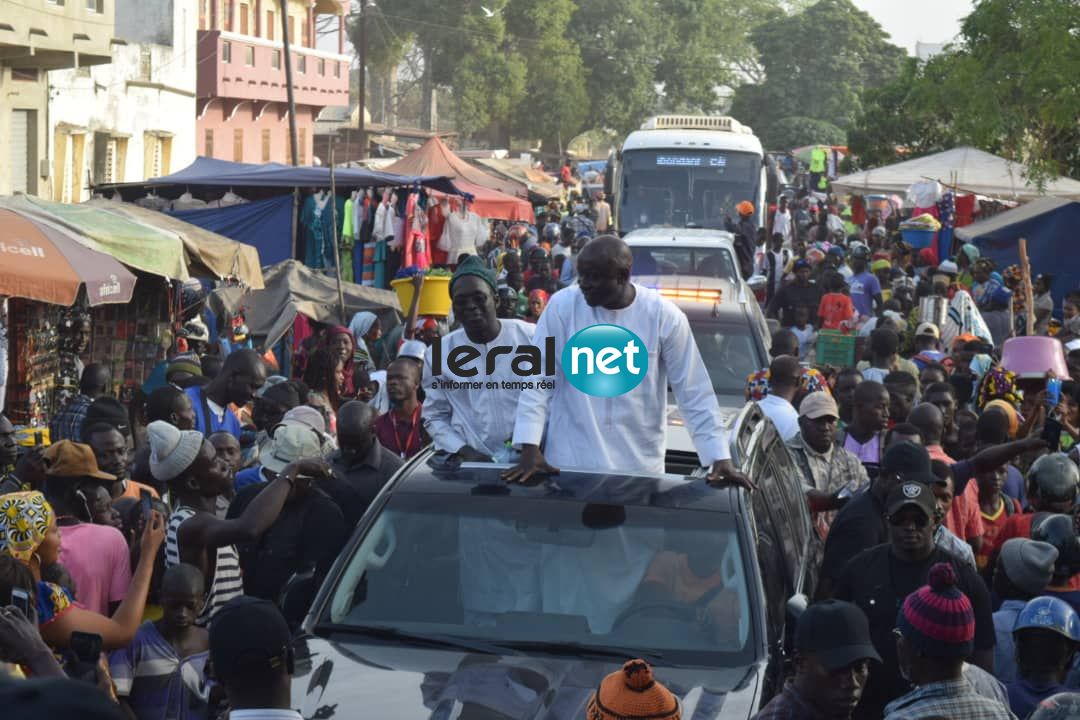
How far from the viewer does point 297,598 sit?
5.59 meters

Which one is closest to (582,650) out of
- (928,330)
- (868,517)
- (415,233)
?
(868,517)

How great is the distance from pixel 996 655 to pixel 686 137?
21186mm

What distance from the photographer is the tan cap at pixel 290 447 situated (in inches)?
265

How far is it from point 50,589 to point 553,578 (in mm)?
1604

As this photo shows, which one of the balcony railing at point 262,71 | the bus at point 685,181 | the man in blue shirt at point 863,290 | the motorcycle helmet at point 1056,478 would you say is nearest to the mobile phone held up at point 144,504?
the motorcycle helmet at point 1056,478

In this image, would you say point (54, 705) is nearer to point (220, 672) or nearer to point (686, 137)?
point (220, 672)

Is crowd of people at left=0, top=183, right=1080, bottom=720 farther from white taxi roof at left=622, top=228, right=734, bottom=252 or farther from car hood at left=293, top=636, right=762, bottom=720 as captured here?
white taxi roof at left=622, top=228, right=734, bottom=252

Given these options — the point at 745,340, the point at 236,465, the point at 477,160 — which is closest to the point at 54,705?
the point at 236,465

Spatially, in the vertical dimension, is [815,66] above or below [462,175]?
above

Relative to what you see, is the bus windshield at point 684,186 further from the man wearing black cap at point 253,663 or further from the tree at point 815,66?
the tree at point 815,66

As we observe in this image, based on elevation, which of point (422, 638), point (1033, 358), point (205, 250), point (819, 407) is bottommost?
point (422, 638)

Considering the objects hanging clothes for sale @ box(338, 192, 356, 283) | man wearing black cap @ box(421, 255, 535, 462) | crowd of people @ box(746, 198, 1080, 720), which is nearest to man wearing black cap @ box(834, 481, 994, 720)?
crowd of people @ box(746, 198, 1080, 720)

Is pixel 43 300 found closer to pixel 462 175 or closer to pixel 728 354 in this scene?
pixel 728 354

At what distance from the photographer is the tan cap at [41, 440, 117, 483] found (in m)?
6.07
